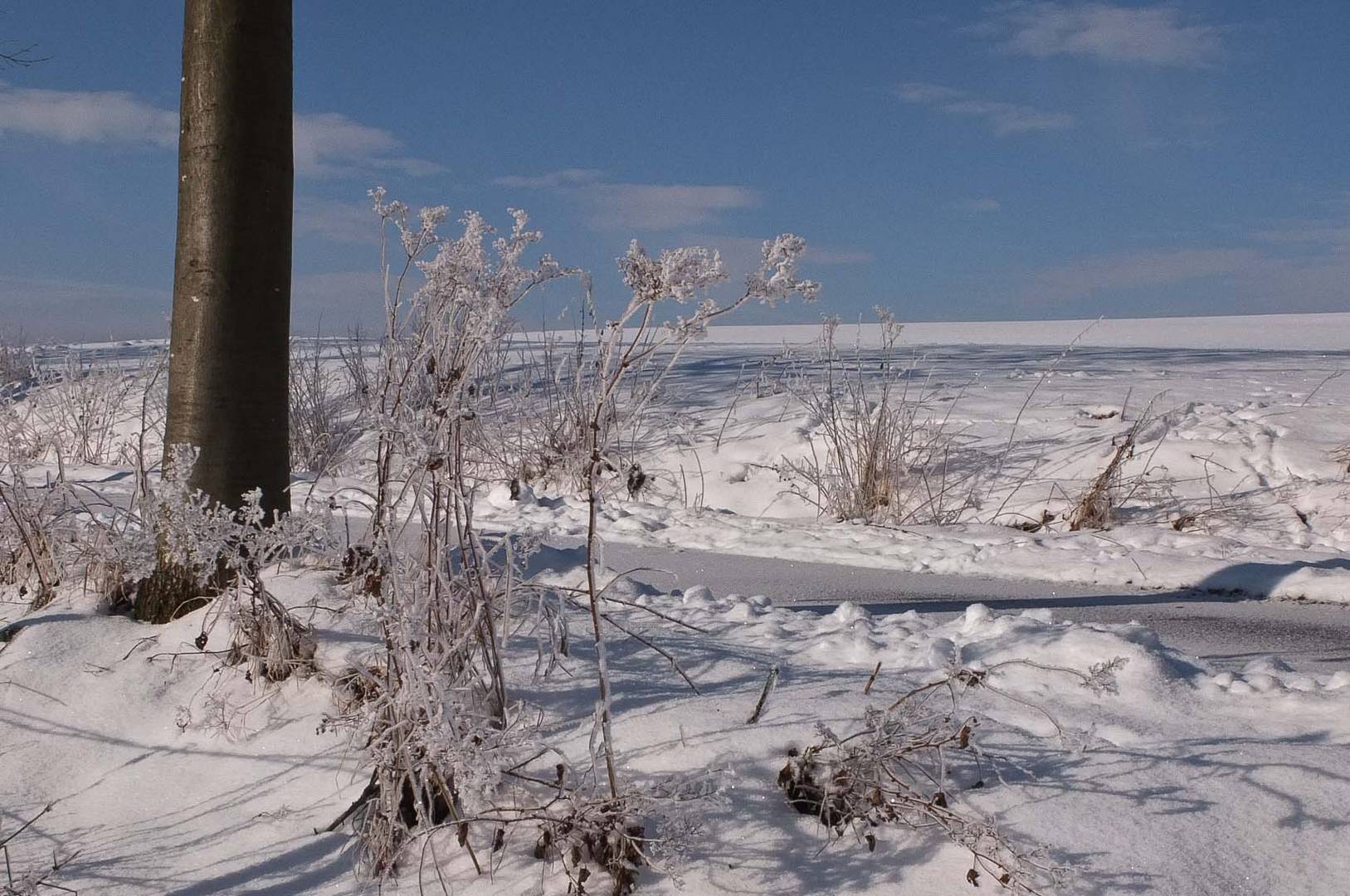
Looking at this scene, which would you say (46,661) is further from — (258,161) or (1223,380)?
(1223,380)

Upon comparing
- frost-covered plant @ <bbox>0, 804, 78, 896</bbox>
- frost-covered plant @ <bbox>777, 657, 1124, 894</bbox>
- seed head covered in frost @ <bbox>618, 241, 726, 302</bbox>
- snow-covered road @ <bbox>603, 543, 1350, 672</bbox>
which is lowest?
frost-covered plant @ <bbox>0, 804, 78, 896</bbox>

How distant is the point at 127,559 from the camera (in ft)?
8.39

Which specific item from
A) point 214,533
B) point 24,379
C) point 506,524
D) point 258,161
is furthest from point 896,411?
point 24,379

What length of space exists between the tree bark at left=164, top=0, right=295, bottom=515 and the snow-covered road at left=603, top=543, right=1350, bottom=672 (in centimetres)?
128

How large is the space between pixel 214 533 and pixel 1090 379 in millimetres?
9292

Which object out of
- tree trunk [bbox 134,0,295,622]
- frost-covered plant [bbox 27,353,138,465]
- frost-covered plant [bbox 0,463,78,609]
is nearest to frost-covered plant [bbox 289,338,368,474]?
frost-covered plant [bbox 27,353,138,465]

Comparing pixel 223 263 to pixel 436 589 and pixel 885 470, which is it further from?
pixel 885 470

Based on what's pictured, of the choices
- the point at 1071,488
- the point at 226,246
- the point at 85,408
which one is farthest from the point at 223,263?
the point at 85,408

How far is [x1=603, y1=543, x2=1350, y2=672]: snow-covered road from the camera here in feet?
10.1

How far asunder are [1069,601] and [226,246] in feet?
10.3

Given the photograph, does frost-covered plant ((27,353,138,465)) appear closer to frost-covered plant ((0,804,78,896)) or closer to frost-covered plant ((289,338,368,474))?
frost-covered plant ((289,338,368,474))

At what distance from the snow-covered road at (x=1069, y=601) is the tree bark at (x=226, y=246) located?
128 centimetres

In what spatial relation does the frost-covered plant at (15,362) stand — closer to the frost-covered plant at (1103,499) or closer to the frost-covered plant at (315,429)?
the frost-covered plant at (315,429)

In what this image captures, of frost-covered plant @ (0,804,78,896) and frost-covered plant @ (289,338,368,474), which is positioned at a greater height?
frost-covered plant @ (289,338,368,474)
